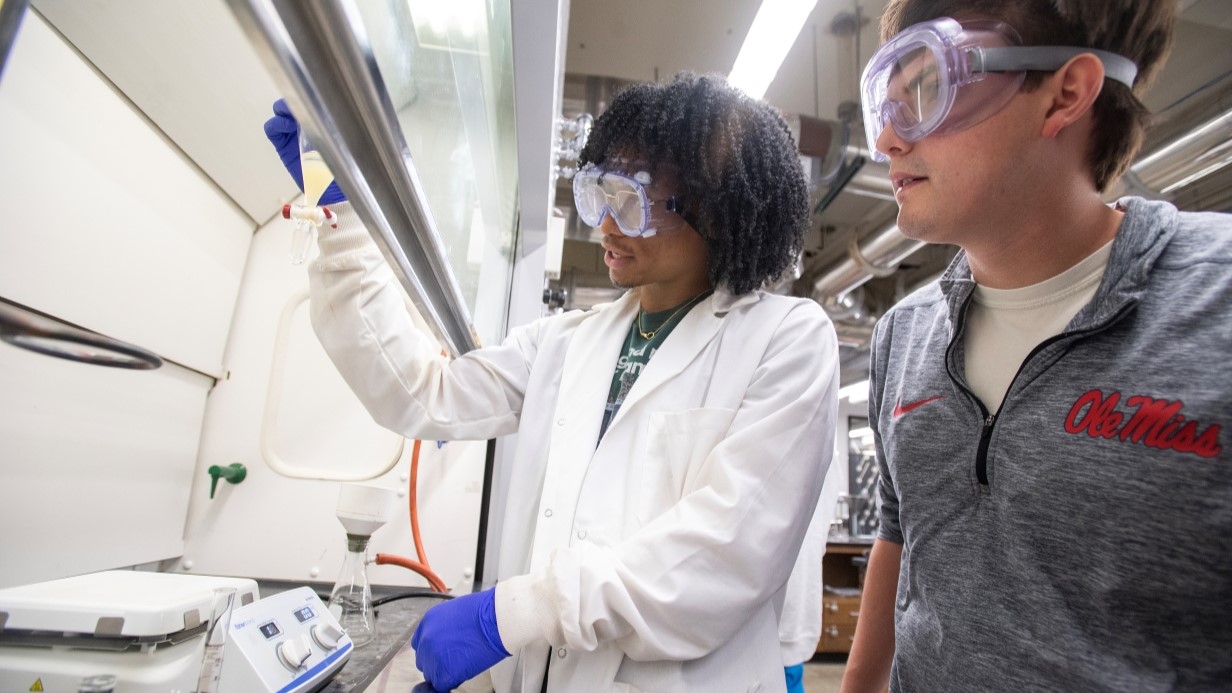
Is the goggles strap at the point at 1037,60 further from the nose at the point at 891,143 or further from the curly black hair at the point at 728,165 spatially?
the curly black hair at the point at 728,165

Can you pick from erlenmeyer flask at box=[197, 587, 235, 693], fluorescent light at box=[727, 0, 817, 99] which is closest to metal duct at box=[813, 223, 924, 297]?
fluorescent light at box=[727, 0, 817, 99]

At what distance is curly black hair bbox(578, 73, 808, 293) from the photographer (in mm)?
1153

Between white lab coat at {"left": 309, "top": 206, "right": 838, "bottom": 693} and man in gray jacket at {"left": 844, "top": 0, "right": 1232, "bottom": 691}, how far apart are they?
20cm

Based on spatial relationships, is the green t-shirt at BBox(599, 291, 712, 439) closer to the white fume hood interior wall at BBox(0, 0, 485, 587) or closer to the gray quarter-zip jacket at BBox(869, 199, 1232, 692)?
the gray quarter-zip jacket at BBox(869, 199, 1232, 692)

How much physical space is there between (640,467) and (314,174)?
0.64 meters

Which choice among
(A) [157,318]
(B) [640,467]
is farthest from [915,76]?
(A) [157,318]

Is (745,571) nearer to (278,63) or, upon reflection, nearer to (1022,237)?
(1022,237)

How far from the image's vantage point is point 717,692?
0.83 meters

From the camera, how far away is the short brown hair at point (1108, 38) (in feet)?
2.52

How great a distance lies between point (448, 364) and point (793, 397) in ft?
2.19

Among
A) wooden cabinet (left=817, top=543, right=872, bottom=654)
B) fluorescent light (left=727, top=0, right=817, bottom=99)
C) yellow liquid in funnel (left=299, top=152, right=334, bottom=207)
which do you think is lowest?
wooden cabinet (left=817, top=543, right=872, bottom=654)

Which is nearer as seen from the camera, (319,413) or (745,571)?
(745,571)

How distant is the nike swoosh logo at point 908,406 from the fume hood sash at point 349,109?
30.0 inches

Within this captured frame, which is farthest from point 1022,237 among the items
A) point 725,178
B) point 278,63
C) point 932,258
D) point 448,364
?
point 932,258
